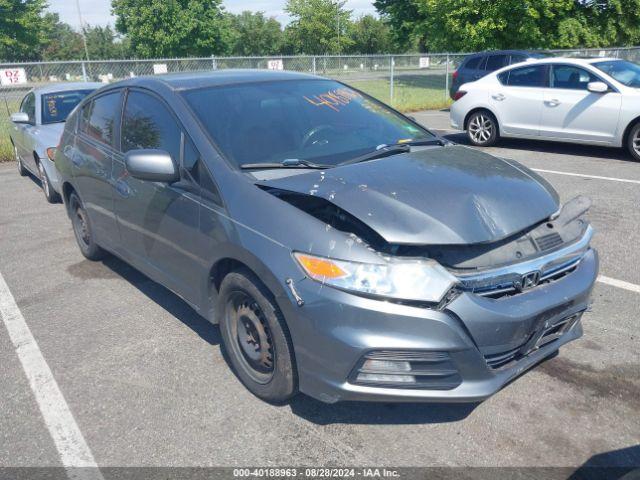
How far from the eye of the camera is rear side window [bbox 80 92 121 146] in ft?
13.9

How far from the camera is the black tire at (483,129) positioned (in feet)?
33.4

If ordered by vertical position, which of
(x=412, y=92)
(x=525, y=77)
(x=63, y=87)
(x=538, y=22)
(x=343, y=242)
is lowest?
(x=412, y=92)

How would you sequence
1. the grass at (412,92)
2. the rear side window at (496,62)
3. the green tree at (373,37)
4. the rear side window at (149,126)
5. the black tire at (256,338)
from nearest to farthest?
the black tire at (256,338) → the rear side window at (149,126) → the rear side window at (496,62) → the grass at (412,92) → the green tree at (373,37)

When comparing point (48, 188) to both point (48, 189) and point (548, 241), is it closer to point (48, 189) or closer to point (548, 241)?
point (48, 189)

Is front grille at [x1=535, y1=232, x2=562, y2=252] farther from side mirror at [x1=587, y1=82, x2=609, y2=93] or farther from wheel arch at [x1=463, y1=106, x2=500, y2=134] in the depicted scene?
wheel arch at [x1=463, y1=106, x2=500, y2=134]

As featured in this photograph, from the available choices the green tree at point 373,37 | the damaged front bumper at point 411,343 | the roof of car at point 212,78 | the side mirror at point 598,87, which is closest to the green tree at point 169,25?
the green tree at point 373,37

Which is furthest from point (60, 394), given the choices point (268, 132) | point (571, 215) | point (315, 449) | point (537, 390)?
point (571, 215)

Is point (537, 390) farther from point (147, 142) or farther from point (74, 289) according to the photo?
point (74, 289)

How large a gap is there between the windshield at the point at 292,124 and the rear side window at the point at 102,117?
1.02 meters

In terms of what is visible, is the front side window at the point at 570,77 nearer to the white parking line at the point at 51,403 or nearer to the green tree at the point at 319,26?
the white parking line at the point at 51,403

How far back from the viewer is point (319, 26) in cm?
6384

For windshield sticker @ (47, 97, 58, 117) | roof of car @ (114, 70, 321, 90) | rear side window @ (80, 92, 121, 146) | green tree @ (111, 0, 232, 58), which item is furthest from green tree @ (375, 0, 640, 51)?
green tree @ (111, 0, 232, 58)

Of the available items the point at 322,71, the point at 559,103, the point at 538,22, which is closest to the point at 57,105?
the point at 559,103

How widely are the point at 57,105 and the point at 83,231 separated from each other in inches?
148
